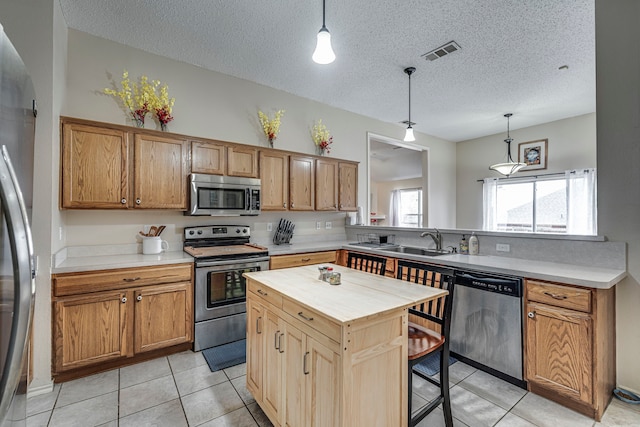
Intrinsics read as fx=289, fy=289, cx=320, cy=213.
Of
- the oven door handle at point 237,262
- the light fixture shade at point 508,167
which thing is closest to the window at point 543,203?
the light fixture shade at point 508,167

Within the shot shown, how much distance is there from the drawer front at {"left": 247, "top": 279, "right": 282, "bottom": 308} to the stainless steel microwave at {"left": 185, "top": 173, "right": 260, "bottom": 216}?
1409 mm

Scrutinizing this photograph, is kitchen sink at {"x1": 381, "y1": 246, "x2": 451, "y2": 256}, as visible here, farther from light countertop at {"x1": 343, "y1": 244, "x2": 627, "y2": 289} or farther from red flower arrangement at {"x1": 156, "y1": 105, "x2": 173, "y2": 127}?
red flower arrangement at {"x1": 156, "y1": 105, "x2": 173, "y2": 127}

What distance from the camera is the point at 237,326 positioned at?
294cm

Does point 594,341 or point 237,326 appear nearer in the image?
point 594,341

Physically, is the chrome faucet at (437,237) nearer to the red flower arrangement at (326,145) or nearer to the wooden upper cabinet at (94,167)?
the red flower arrangement at (326,145)

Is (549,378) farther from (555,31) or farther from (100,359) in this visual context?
(100,359)

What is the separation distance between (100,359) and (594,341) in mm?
3549

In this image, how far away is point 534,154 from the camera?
5.38 m

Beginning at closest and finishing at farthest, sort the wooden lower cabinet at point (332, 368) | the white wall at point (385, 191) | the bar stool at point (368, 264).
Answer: the wooden lower cabinet at point (332, 368) < the bar stool at point (368, 264) < the white wall at point (385, 191)

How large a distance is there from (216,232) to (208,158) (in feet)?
2.81

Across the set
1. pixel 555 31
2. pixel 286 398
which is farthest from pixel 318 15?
pixel 286 398

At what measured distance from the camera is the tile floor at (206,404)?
72.4 inches

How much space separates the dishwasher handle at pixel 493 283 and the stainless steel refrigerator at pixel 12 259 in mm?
2688

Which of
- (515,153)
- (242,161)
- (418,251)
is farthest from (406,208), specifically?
(242,161)
